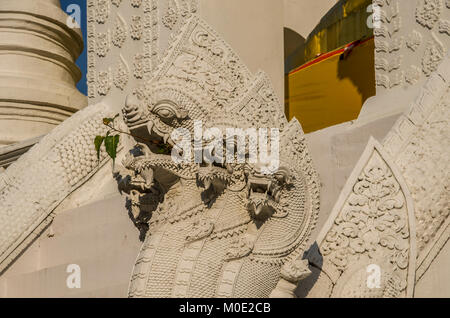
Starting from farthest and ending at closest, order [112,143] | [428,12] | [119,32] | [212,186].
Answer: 1. [119,32]
2. [428,12]
3. [112,143]
4. [212,186]

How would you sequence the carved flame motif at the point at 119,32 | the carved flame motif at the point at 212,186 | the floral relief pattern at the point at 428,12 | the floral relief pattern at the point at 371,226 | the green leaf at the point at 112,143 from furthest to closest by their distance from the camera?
the carved flame motif at the point at 119,32
the floral relief pattern at the point at 428,12
the green leaf at the point at 112,143
the floral relief pattern at the point at 371,226
the carved flame motif at the point at 212,186

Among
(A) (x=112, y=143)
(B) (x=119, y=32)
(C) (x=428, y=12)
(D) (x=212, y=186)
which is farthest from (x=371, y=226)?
(B) (x=119, y=32)

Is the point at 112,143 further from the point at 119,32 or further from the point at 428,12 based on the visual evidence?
the point at 119,32

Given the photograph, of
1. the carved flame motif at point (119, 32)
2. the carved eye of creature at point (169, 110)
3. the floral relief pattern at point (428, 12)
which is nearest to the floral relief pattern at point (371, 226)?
the carved eye of creature at point (169, 110)

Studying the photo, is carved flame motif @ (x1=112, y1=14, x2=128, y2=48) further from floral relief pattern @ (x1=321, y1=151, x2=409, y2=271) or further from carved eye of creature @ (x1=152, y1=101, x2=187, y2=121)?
floral relief pattern @ (x1=321, y1=151, x2=409, y2=271)

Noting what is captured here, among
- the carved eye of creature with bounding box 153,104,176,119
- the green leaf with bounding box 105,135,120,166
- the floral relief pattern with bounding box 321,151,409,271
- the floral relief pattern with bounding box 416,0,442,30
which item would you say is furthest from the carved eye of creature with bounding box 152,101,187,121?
the floral relief pattern with bounding box 416,0,442,30

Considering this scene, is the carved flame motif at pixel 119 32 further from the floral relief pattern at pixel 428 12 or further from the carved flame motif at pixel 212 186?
the carved flame motif at pixel 212 186

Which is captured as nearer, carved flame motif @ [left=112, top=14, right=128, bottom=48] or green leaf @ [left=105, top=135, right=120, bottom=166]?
green leaf @ [left=105, top=135, right=120, bottom=166]

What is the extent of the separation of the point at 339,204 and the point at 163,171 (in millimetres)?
947

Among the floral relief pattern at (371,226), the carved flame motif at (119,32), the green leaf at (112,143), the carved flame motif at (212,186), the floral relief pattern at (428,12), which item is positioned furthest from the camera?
the carved flame motif at (119,32)

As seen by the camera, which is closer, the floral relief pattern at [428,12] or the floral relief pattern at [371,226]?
the floral relief pattern at [371,226]

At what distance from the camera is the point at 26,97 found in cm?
932

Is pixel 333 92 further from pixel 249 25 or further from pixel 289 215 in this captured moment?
pixel 289 215
